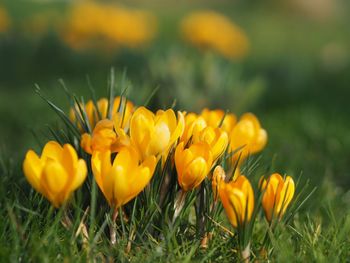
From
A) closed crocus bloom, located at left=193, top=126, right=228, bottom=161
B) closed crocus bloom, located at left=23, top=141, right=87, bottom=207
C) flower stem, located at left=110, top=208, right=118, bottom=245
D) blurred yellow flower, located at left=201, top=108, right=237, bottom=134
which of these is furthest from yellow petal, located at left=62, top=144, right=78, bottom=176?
blurred yellow flower, located at left=201, top=108, right=237, bottom=134

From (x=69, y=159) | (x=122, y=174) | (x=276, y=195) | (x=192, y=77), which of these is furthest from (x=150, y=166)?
(x=192, y=77)

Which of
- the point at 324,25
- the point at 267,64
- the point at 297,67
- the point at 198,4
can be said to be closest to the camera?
the point at 297,67

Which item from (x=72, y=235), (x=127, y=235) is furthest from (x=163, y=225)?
(x=72, y=235)

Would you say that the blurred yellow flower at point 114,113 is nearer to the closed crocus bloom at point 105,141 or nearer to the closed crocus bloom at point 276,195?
the closed crocus bloom at point 105,141

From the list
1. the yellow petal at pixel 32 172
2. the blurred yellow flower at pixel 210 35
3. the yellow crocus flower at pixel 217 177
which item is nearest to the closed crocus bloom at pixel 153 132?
the yellow crocus flower at pixel 217 177

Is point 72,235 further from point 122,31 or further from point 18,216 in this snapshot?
point 122,31

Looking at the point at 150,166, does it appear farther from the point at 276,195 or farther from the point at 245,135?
the point at 245,135
